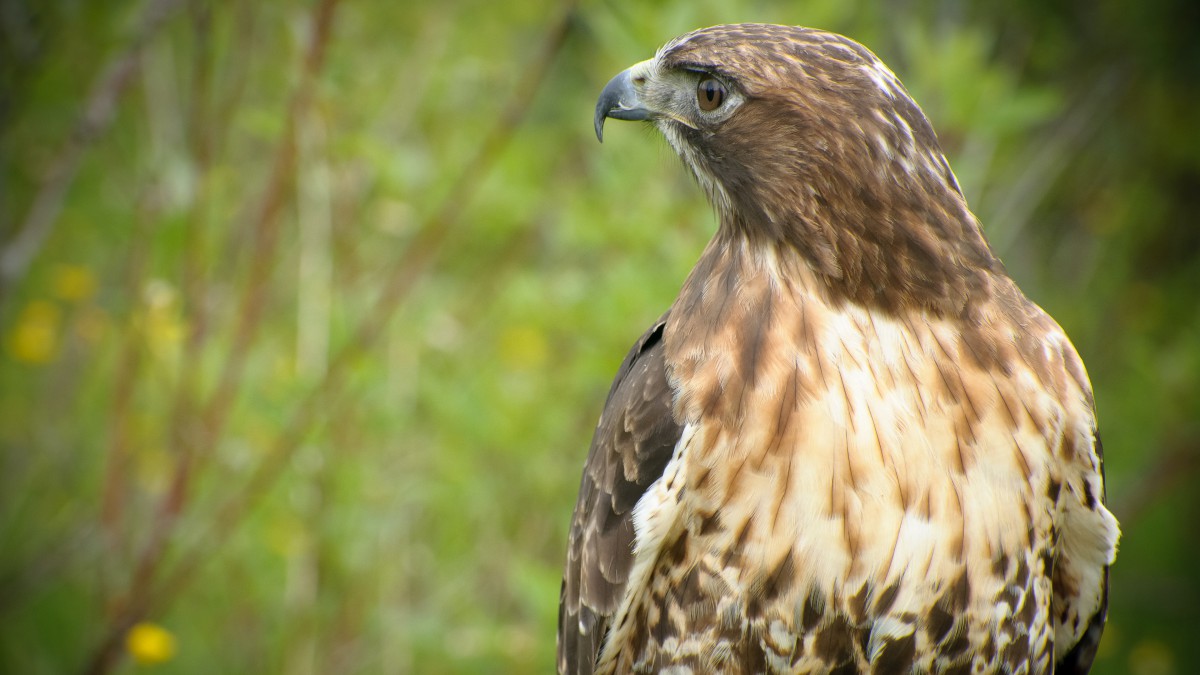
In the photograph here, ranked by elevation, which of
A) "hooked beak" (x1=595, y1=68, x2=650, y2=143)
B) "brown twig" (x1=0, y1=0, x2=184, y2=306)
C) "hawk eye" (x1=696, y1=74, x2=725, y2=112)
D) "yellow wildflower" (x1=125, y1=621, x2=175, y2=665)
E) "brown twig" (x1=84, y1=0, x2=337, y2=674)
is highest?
"hawk eye" (x1=696, y1=74, x2=725, y2=112)

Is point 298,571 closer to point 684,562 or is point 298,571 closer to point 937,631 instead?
point 684,562

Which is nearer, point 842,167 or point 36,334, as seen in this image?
point 842,167

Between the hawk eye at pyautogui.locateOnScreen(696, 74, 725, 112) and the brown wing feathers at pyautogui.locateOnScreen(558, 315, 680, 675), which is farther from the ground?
the hawk eye at pyautogui.locateOnScreen(696, 74, 725, 112)

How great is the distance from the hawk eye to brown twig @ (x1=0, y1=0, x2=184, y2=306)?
5.26ft

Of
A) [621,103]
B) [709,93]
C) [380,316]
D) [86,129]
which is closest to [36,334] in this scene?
[86,129]

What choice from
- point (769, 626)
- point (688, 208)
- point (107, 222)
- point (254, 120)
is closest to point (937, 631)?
point (769, 626)

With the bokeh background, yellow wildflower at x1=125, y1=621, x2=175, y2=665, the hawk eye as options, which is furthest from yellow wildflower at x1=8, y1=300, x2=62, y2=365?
the hawk eye

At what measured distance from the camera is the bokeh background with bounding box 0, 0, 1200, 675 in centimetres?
332

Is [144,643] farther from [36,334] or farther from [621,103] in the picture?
[621,103]

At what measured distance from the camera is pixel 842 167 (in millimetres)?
2135

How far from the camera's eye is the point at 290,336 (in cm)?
462

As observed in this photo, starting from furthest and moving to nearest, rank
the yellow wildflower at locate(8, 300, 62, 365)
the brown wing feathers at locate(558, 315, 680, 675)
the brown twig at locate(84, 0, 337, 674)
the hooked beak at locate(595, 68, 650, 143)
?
1. the yellow wildflower at locate(8, 300, 62, 365)
2. the brown twig at locate(84, 0, 337, 674)
3. the hooked beak at locate(595, 68, 650, 143)
4. the brown wing feathers at locate(558, 315, 680, 675)

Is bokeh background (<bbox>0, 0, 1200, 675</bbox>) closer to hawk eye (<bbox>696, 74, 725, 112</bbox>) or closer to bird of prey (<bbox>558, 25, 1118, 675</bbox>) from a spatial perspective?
hawk eye (<bbox>696, 74, 725, 112</bbox>)

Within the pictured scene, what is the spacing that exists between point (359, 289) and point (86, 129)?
4.16 ft
